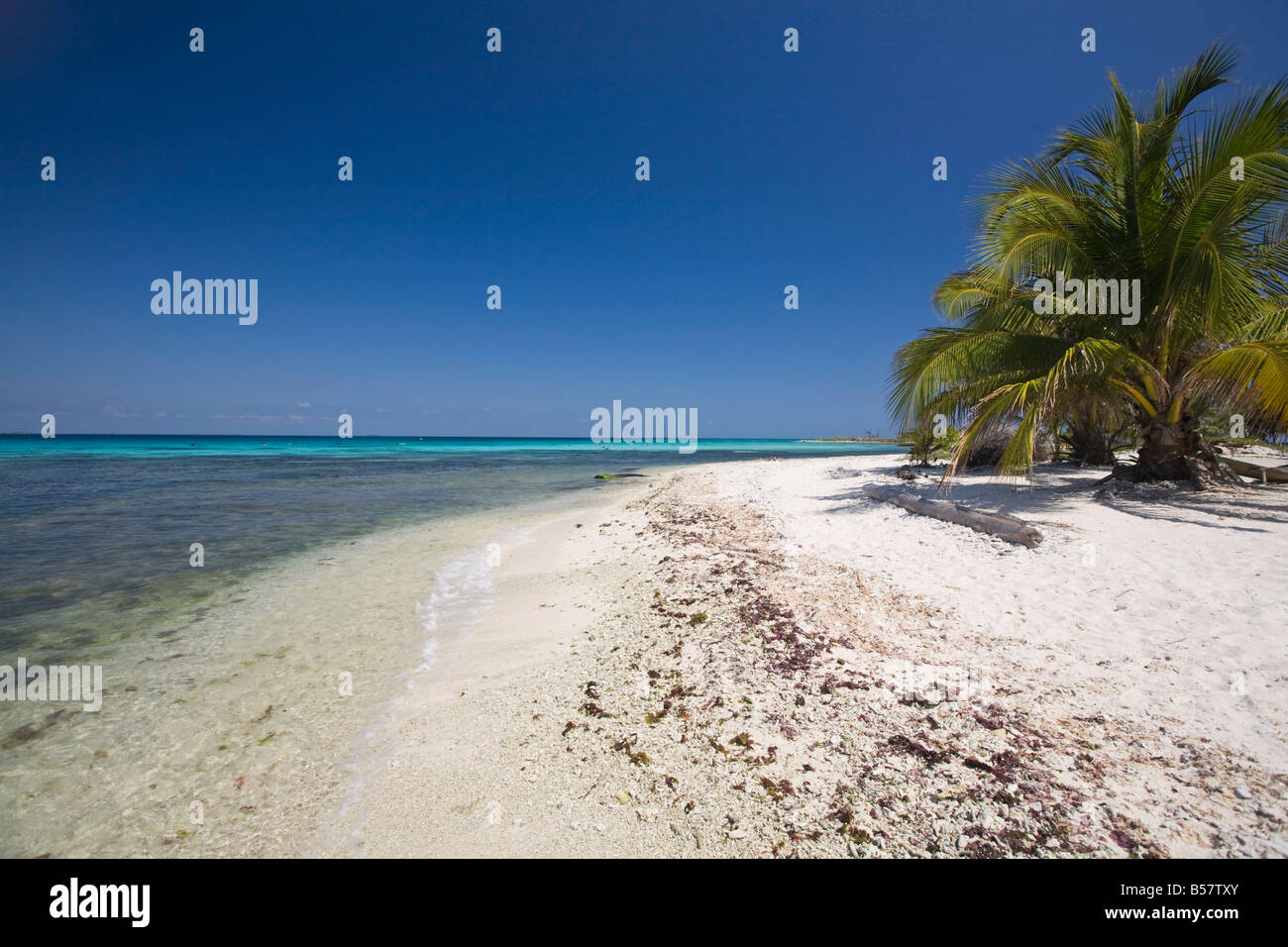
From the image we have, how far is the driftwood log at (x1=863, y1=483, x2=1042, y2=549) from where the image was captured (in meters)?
6.54

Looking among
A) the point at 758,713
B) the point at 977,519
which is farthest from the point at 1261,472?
the point at 758,713

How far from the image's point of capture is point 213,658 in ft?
16.8

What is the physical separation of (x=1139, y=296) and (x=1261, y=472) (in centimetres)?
448

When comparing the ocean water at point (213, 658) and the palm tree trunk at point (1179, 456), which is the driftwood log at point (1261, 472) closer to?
the palm tree trunk at point (1179, 456)

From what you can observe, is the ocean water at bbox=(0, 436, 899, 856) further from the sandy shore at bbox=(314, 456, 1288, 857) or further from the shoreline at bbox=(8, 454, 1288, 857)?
the sandy shore at bbox=(314, 456, 1288, 857)

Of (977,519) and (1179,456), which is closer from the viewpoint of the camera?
(977,519)

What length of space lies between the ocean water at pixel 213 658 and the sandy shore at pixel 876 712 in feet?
1.65

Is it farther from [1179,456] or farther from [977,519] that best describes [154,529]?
[1179,456]

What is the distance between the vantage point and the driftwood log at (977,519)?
6.54 m

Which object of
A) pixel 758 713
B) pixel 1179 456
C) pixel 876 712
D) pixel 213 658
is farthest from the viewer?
pixel 1179 456

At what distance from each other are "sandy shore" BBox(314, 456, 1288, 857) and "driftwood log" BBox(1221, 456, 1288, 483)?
4.66m

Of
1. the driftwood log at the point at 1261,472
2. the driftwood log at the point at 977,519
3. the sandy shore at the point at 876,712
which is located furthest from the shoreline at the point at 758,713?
the driftwood log at the point at 1261,472

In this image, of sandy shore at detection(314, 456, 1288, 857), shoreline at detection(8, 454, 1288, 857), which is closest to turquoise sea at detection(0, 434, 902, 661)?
shoreline at detection(8, 454, 1288, 857)
